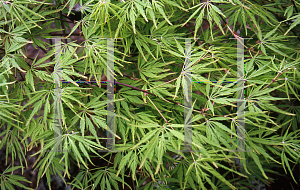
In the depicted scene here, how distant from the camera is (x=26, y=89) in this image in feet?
2.71

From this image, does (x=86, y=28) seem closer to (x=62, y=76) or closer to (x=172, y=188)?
(x=62, y=76)

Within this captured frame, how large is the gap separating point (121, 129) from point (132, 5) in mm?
458

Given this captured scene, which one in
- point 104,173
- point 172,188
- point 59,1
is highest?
point 59,1

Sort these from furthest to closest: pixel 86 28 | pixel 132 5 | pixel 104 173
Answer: pixel 104 173 → pixel 86 28 → pixel 132 5

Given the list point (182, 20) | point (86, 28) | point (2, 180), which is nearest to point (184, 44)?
point (182, 20)

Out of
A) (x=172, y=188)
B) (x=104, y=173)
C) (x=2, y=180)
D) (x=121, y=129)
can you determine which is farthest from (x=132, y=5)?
(x=2, y=180)

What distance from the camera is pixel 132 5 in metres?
0.71

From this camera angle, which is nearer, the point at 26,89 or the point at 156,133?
the point at 156,133

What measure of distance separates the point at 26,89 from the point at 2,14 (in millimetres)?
300

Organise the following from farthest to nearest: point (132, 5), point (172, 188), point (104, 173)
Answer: point (172, 188) → point (104, 173) → point (132, 5)

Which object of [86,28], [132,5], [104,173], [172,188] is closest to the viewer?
[132,5]

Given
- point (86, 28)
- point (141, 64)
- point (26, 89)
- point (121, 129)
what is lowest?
point (121, 129)

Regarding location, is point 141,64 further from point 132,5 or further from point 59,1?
point 59,1

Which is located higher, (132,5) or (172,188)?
(132,5)
